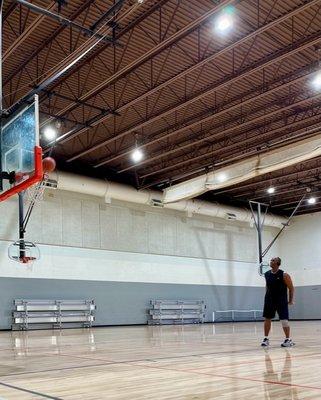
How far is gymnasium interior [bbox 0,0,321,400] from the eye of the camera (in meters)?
7.99

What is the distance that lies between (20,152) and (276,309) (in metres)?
6.45

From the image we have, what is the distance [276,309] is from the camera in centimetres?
1066

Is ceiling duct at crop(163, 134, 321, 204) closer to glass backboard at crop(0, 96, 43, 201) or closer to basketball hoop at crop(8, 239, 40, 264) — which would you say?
basketball hoop at crop(8, 239, 40, 264)

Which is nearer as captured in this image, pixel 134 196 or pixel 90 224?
pixel 90 224

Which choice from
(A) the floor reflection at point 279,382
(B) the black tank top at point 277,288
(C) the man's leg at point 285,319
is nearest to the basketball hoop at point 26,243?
(B) the black tank top at point 277,288

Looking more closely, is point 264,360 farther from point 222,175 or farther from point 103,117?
point 222,175

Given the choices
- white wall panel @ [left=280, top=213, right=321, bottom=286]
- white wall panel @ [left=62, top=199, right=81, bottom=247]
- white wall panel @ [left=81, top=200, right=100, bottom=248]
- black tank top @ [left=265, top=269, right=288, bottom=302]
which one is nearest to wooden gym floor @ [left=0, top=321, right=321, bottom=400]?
black tank top @ [left=265, top=269, right=288, bottom=302]

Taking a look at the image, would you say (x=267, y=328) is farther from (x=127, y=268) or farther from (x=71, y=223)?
(x=127, y=268)

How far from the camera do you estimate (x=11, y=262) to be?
21312 mm

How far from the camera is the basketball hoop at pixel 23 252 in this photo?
19188mm

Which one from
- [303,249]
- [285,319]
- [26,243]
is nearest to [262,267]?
[303,249]

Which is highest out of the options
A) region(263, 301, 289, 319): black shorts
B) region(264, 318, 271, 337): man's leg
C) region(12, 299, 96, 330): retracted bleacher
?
region(263, 301, 289, 319): black shorts

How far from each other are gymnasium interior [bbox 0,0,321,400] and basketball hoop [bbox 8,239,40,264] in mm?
98

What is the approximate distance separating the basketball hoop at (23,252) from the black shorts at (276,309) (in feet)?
37.3
